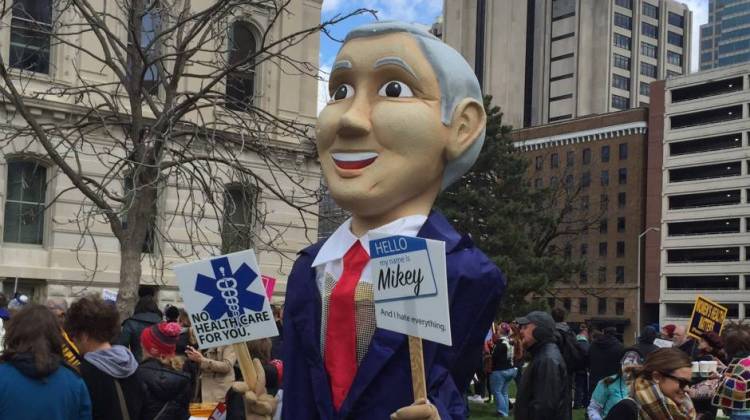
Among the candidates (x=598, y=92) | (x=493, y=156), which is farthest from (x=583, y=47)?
(x=493, y=156)

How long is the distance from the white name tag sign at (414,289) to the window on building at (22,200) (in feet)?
57.6

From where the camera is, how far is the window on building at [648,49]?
101 metres

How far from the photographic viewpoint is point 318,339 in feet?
13.9

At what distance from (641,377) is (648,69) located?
10071 centimetres

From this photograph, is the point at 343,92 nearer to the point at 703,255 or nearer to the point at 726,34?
the point at 703,255

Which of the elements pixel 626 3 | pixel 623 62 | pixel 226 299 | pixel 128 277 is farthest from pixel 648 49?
pixel 226 299

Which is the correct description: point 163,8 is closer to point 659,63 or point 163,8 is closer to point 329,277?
point 329,277

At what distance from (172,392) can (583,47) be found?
9545cm

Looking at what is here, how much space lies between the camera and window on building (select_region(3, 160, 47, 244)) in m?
20.1

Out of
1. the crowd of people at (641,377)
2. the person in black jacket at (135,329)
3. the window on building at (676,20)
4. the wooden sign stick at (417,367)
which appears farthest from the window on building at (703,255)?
the wooden sign stick at (417,367)

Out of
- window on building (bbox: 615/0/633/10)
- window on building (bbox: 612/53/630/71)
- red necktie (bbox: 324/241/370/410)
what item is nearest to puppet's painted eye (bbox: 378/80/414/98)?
red necktie (bbox: 324/241/370/410)

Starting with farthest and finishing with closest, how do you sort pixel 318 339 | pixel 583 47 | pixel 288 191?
pixel 583 47 < pixel 288 191 < pixel 318 339

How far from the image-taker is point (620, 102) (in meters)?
99.6

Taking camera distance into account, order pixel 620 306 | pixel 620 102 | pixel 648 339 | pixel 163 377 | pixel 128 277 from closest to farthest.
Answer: pixel 163 377 → pixel 128 277 → pixel 648 339 → pixel 620 306 → pixel 620 102
